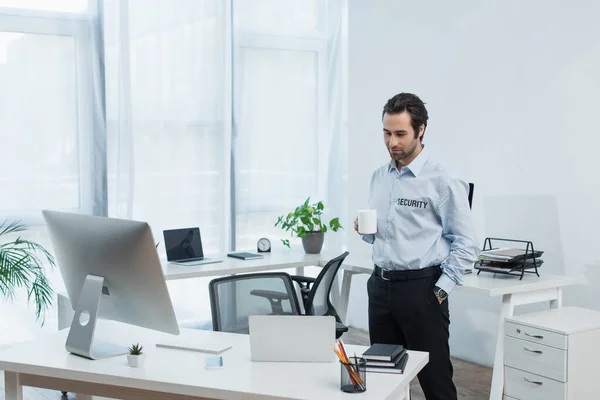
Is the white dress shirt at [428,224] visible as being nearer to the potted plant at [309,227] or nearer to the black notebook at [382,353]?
the black notebook at [382,353]

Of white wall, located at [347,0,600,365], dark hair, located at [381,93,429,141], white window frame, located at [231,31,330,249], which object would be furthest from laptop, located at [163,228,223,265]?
dark hair, located at [381,93,429,141]

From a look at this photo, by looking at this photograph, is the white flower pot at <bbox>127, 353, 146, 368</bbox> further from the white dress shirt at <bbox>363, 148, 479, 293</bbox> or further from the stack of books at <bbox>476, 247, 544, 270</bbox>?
the stack of books at <bbox>476, 247, 544, 270</bbox>

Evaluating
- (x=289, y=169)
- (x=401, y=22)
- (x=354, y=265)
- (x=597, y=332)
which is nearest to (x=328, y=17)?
(x=401, y=22)

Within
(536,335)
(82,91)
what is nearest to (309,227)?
(82,91)

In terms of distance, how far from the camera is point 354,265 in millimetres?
4508

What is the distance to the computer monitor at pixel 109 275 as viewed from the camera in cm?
248

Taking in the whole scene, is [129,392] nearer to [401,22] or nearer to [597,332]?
[597,332]

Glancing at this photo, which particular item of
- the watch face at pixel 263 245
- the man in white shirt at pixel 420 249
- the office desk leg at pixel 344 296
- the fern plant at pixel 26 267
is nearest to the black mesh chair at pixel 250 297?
the man in white shirt at pixel 420 249

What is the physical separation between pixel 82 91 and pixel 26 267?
124 centimetres

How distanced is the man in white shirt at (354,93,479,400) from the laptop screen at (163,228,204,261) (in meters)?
1.96

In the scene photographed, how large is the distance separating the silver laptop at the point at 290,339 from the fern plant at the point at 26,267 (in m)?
2.44

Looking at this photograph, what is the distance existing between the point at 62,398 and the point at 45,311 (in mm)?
1119

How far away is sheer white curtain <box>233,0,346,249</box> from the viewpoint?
581cm

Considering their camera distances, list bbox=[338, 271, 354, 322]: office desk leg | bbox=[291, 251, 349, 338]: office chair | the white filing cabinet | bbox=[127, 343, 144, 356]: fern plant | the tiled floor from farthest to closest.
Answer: bbox=[338, 271, 354, 322]: office desk leg → the tiled floor → bbox=[291, 251, 349, 338]: office chair → the white filing cabinet → bbox=[127, 343, 144, 356]: fern plant
